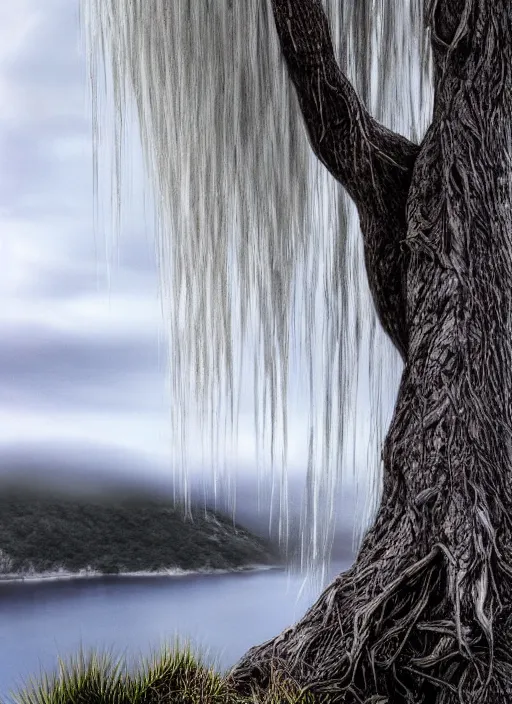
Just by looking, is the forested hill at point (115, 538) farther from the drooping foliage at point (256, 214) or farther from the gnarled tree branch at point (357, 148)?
the gnarled tree branch at point (357, 148)

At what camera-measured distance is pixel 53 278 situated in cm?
338

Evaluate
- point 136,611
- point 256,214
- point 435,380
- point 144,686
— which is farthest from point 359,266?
point 136,611

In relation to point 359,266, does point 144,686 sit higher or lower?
lower

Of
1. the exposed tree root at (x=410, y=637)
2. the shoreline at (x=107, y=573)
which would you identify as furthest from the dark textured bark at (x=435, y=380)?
the shoreline at (x=107, y=573)

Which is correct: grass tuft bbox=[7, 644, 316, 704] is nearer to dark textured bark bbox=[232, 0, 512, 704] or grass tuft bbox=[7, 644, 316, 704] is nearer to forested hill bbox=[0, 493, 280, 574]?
dark textured bark bbox=[232, 0, 512, 704]

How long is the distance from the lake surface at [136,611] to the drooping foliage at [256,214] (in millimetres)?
963

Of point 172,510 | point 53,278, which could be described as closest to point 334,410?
point 172,510

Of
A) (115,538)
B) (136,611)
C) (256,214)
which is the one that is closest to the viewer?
(256,214)

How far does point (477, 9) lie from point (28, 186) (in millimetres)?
2161

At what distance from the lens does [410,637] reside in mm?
1519

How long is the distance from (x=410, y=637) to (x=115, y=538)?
6.27 feet

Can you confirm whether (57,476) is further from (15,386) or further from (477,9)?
(477,9)

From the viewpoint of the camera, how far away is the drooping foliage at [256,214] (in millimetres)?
1854

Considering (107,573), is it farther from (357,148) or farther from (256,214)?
(357,148)
